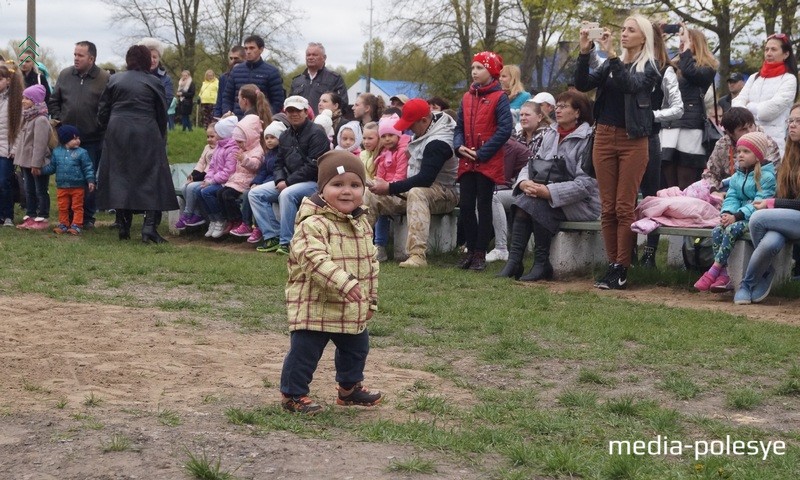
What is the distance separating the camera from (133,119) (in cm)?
1341

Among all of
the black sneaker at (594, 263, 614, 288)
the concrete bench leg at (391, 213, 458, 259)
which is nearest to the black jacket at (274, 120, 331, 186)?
the concrete bench leg at (391, 213, 458, 259)

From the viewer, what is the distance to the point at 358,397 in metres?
5.95

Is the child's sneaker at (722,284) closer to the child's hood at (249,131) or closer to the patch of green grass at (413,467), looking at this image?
the patch of green grass at (413,467)

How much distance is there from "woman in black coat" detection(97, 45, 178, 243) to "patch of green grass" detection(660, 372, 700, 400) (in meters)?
8.28

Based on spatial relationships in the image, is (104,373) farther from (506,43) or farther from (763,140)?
(506,43)

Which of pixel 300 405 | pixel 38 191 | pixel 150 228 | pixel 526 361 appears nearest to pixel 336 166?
pixel 300 405

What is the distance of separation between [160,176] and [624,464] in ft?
32.3

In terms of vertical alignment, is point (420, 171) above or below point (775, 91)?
below

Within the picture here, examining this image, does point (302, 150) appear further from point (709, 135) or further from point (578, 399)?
point (578, 399)

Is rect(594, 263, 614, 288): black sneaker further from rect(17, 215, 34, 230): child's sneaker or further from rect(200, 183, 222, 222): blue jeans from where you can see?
rect(17, 215, 34, 230): child's sneaker

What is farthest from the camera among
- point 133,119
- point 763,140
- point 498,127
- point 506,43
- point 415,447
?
point 506,43

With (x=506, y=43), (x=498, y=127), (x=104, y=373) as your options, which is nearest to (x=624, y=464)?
(x=104, y=373)

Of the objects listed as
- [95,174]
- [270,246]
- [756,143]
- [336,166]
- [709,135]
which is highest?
[709,135]

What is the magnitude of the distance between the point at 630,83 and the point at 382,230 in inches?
154
